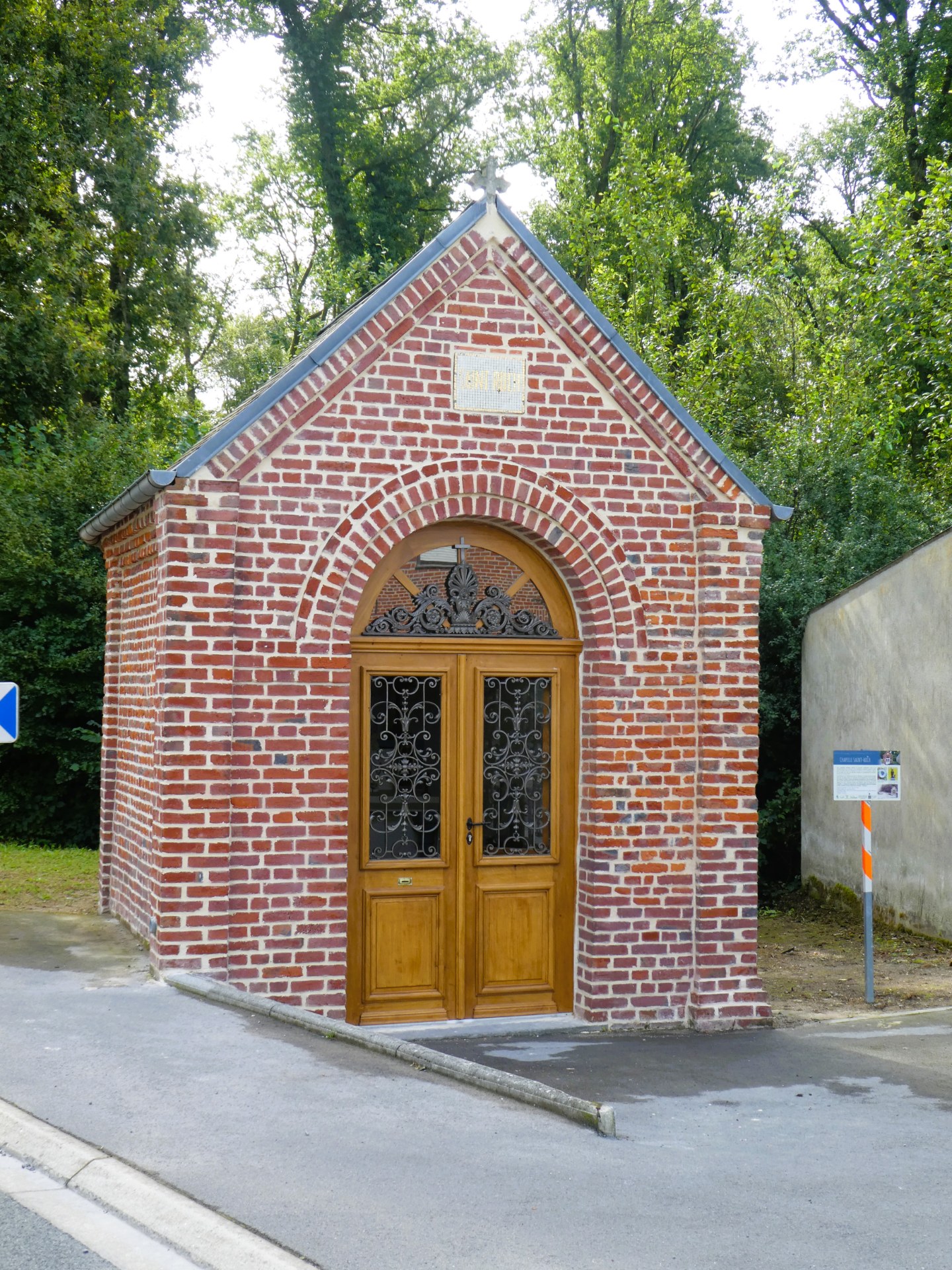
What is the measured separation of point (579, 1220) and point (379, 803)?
4.32 metres

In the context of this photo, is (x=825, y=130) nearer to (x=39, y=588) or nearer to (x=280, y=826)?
(x=39, y=588)

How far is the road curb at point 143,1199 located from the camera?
14.3 feet

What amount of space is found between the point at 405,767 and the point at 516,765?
31.4 inches

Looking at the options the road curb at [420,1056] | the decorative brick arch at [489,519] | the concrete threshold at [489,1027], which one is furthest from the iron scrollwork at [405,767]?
the road curb at [420,1056]

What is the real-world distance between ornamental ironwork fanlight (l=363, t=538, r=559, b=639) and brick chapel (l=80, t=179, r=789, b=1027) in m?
0.02

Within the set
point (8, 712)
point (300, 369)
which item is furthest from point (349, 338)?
point (8, 712)

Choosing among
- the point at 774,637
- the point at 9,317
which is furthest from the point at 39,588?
the point at 774,637

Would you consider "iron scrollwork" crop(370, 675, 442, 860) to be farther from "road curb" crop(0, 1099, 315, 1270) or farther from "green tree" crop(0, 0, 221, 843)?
"green tree" crop(0, 0, 221, 843)

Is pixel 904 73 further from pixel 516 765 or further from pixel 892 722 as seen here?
pixel 516 765

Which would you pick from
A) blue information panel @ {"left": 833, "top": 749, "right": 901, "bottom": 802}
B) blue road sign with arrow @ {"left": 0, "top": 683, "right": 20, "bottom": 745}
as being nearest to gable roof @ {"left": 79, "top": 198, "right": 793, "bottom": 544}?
blue road sign with arrow @ {"left": 0, "top": 683, "right": 20, "bottom": 745}

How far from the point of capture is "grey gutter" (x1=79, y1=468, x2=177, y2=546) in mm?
7965

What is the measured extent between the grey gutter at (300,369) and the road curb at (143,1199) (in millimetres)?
3919

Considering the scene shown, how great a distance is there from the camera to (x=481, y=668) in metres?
9.03

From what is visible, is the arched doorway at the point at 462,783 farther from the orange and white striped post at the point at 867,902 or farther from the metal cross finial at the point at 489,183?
the orange and white striped post at the point at 867,902
